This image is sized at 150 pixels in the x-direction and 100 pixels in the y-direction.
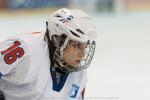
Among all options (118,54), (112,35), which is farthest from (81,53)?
(112,35)

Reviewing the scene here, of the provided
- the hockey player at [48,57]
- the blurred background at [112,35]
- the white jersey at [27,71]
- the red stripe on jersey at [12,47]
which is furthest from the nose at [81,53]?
the blurred background at [112,35]

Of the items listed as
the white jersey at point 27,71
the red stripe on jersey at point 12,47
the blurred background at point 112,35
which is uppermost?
the red stripe on jersey at point 12,47

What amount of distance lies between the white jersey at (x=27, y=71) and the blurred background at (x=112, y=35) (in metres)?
1.00

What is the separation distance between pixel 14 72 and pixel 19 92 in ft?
0.33

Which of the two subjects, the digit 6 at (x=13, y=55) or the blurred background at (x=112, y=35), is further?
the blurred background at (x=112, y=35)

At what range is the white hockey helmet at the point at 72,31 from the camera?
222 cm

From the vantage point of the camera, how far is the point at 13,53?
7.37 feet

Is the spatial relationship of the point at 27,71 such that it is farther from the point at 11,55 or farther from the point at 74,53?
the point at 74,53

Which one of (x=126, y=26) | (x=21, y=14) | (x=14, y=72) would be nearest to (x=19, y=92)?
(x=14, y=72)

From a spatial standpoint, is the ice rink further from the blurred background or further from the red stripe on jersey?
the red stripe on jersey

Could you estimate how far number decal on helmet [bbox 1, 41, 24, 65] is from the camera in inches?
87.7

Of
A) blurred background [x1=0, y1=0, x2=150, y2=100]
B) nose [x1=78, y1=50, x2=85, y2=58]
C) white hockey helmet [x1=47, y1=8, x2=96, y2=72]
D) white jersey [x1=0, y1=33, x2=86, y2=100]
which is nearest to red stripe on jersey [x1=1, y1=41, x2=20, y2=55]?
white jersey [x1=0, y1=33, x2=86, y2=100]

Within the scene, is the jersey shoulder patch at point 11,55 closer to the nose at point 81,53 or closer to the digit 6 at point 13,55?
the digit 6 at point 13,55

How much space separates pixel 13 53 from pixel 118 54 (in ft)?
9.53
